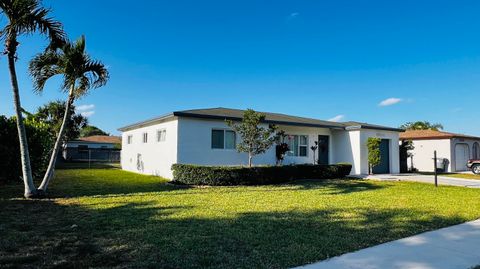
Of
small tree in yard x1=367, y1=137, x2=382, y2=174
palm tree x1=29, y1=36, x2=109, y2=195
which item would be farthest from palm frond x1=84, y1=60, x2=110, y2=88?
small tree in yard x1=367, y1=137, x2=382, y2=174

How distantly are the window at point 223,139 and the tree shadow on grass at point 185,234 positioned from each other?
25.7ft

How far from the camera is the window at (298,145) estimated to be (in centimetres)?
1941

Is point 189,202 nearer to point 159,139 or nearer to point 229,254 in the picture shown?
point 229,254

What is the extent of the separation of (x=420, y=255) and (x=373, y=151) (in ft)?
51.0

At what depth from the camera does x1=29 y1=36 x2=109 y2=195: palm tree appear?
1036 cm

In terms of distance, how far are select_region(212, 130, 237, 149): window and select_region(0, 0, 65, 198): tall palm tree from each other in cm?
817

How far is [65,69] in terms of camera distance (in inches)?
412

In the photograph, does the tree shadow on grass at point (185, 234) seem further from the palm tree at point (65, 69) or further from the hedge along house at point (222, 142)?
the hedge along house at point (222, 142)

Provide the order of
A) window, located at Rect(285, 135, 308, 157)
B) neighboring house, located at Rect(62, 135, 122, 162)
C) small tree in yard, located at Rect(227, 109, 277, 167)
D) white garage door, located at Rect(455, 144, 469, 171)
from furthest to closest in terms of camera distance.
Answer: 1. neighboring house, located at Rect(62, 135, 122, 162)
2. white garage door, located at Rect(455, 144, 469, 171)
3. window, located at Rect(285, 135, 308, 157)
4. small tree in yard, located at Rect(227, 109, 277, 167)

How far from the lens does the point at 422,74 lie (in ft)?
70.1

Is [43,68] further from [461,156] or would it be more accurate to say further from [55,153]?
[461,156]

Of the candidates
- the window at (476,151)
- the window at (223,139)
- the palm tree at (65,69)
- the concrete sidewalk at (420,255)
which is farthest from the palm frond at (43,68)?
the window at (476,151)

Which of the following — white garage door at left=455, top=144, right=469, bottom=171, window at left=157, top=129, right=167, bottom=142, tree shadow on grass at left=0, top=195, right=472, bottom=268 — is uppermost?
window at left=157, top=129, right=167, bottom=142

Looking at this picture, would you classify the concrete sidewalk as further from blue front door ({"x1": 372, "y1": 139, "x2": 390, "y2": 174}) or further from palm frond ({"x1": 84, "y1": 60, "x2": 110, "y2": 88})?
blue front door ({"x1": 372, "y1": 139, "x2": 390, "y2": 174})
